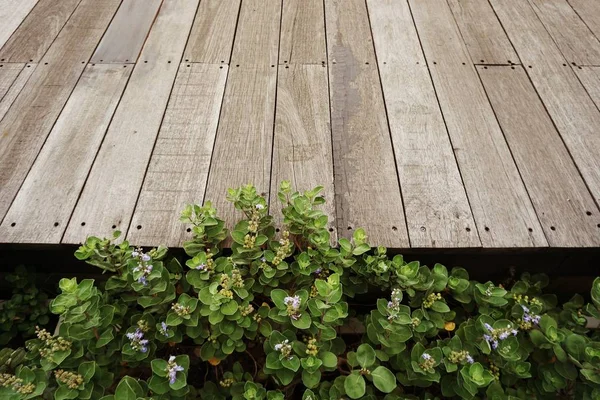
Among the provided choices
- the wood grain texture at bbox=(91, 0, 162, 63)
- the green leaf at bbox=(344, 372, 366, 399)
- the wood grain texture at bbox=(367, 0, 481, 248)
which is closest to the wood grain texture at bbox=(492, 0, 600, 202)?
the wood grain texture at bbox=(367, 0, 481, 248)

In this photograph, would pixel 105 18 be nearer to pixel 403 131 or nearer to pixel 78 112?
pixel 78 112

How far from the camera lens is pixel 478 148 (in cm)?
163

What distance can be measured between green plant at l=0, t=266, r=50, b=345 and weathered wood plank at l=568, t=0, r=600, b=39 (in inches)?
113

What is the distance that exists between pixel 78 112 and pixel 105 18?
0.75 metres

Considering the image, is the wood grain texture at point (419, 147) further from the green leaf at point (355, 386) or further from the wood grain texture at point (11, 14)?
the wood grain texture at point (11, 14)

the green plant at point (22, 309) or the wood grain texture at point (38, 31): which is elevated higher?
the wood grain texture at point (38, 31)

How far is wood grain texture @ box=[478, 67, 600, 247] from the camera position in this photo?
4.67 feet

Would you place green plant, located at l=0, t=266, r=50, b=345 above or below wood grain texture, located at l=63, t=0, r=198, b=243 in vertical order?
below

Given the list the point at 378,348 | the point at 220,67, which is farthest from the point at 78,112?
the point at 378,348

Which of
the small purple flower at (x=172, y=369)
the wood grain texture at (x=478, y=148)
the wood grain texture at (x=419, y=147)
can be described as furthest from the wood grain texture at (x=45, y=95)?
the wood grain texture at (x=478, y=148)

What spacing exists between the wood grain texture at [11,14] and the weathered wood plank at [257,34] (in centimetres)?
114

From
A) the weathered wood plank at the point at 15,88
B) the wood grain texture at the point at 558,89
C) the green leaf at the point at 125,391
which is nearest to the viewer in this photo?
the green leaf at the point at 125,391

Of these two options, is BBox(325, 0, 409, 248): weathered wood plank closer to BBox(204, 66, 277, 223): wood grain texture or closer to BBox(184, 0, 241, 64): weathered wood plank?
BBox(204, 66, 277, 223): wood grain texture

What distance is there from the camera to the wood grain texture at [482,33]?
199 centimetres
